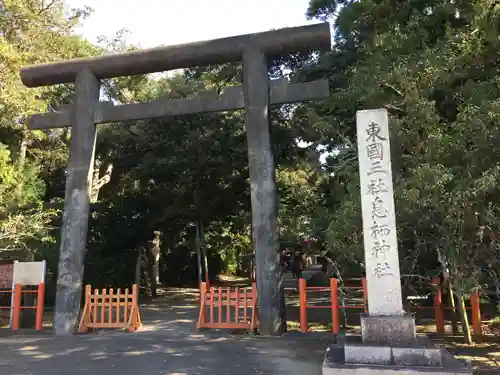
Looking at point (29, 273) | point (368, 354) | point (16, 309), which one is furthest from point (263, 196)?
point (16, 309)

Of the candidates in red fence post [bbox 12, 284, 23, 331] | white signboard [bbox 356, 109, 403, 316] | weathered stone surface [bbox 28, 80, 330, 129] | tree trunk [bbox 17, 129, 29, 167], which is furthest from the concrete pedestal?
tree trunk [bbox 17, 129, 29, 167]

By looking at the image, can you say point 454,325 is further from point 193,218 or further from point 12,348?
point 193,218

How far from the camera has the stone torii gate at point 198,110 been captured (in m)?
8.38

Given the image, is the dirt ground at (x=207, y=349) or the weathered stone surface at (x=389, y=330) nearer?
the weathered stone surface at (x=389, y=330)

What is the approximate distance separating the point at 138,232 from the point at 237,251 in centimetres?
1152

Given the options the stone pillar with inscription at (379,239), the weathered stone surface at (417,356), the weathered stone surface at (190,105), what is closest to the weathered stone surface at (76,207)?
the weathered stone surface at (190,105)

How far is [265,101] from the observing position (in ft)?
28.7

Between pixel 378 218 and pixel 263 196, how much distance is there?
3.08m

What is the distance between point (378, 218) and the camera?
576cm

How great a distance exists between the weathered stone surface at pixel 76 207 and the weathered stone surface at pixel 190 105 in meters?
0.31

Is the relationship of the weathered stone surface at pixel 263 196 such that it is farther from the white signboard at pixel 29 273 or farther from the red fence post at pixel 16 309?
the red fence post at pixel 16 309

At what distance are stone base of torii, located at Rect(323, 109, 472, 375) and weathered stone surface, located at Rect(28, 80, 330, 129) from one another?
279 centimetres

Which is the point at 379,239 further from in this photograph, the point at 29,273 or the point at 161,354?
the point at 29,273

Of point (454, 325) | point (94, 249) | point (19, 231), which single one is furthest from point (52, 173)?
point (454, 325)
